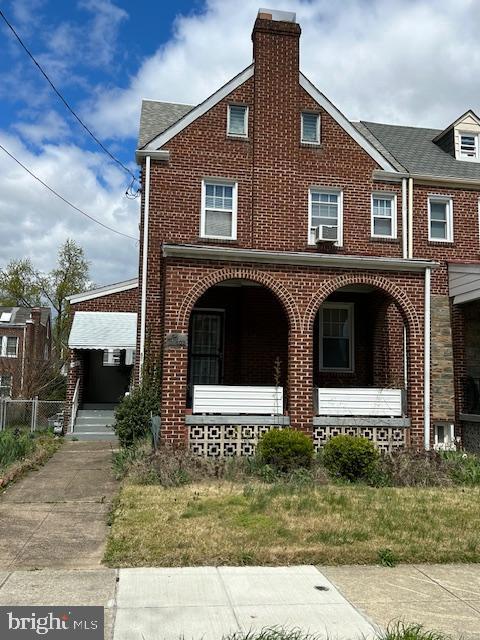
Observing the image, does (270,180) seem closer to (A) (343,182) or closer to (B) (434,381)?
(A) (343,182)

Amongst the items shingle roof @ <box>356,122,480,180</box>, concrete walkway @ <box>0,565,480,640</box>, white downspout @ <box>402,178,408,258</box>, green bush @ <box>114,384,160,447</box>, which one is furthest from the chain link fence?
concrete walkway @ <box>0,565,480,640</box>

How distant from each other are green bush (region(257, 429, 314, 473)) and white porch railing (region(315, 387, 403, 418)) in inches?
68.4

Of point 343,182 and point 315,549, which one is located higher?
point 343,182

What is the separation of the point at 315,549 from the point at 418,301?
25.5 feet

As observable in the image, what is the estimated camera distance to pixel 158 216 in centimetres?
1512

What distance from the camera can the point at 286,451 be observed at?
10.8m

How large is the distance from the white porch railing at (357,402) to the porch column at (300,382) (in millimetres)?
383

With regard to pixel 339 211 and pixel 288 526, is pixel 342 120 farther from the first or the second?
pixel 288 526

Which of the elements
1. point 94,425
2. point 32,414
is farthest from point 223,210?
point 32,414

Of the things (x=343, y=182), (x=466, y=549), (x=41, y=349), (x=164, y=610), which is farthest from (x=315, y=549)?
(x=41, y=349)

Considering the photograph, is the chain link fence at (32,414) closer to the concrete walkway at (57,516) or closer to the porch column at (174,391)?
the concrete walkway at (57,516)

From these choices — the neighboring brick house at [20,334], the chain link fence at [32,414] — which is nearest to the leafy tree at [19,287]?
the neighboring brick house at [20,334]

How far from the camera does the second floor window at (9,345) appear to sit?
42744 millimetres

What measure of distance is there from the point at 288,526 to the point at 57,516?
3136 mm
